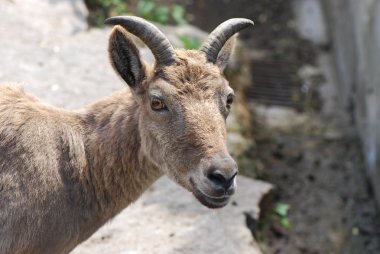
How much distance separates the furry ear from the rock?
1.98 metres

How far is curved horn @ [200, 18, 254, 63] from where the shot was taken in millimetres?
5949

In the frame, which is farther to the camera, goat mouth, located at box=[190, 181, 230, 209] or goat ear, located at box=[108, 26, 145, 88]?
goat ear, located at box=[108, 26, 145, 88]

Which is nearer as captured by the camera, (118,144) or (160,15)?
(118,144)

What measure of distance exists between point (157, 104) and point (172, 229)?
81.5 inches

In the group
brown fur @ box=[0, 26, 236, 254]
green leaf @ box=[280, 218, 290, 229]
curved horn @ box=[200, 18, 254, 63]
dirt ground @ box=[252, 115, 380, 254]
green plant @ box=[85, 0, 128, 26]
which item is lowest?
dirt ground @ box=[252, 115, 380, 254]

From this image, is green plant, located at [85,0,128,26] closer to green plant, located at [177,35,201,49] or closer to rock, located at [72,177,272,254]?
green plant, located at [177,35,201,49]

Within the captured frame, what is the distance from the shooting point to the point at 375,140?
10.1 m

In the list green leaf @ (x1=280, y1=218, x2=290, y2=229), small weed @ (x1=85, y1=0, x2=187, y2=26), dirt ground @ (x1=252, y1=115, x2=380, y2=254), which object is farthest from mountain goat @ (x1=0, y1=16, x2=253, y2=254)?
small weed @ (x1=85, y1=0, x2=187, y2=26)

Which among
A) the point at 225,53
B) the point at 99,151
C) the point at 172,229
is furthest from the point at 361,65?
the point at 99,151

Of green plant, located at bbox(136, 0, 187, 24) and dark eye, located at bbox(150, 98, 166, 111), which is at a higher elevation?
dark eye, located at bbox(150, 98, 166, 111)

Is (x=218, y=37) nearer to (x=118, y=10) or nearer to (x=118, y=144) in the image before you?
(x=118, y=144)

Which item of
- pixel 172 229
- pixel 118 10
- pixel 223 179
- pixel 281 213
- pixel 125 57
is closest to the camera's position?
pixel 223 179

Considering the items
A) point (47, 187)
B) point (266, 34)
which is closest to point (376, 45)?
point (266, 34)

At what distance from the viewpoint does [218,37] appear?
19.8 ft
